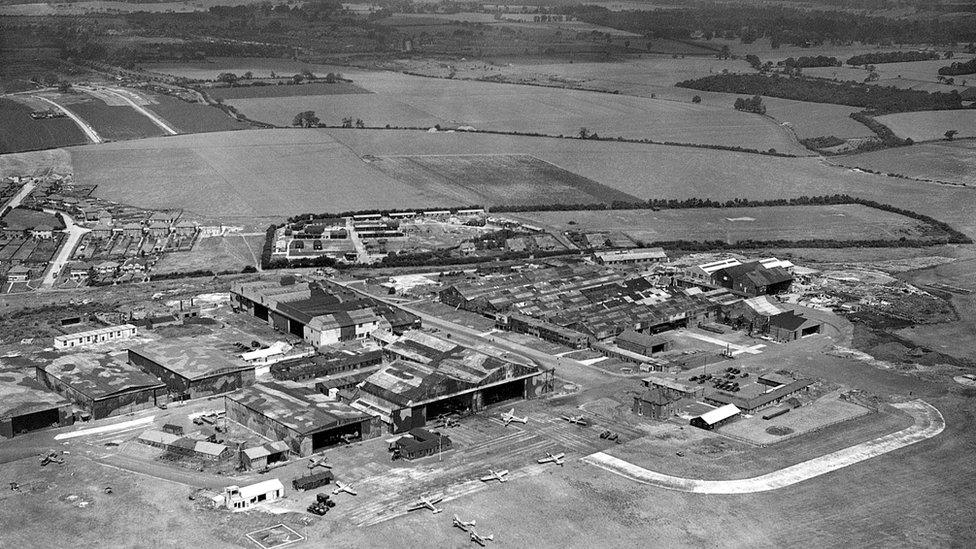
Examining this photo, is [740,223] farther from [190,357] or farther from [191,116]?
[191,116]

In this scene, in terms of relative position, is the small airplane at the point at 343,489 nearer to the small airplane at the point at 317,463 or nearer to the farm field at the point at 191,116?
the small airplane at the point at 317,463

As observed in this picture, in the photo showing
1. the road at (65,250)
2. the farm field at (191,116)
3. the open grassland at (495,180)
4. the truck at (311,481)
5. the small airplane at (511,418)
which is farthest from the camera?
the farm field at (191,116)

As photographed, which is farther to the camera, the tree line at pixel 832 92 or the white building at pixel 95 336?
the tree line at pixel 832 92

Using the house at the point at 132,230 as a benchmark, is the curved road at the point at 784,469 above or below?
above

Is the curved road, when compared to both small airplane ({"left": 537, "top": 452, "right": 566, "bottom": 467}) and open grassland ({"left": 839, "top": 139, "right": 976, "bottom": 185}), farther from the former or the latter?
open grassland ({"left": 839, "top": 139, "right": 976, "bottom": 185})

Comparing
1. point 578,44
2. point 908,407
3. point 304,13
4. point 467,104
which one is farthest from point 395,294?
point 304,13

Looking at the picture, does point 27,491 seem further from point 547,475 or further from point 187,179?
point 187,179

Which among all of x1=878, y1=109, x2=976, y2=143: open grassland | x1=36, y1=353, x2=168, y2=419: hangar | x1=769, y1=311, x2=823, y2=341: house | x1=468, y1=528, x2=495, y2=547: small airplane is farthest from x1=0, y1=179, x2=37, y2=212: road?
x1=878, y1=109, x2=976, y2=143: open grassland

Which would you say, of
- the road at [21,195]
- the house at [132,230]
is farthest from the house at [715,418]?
the road at [21,195]
